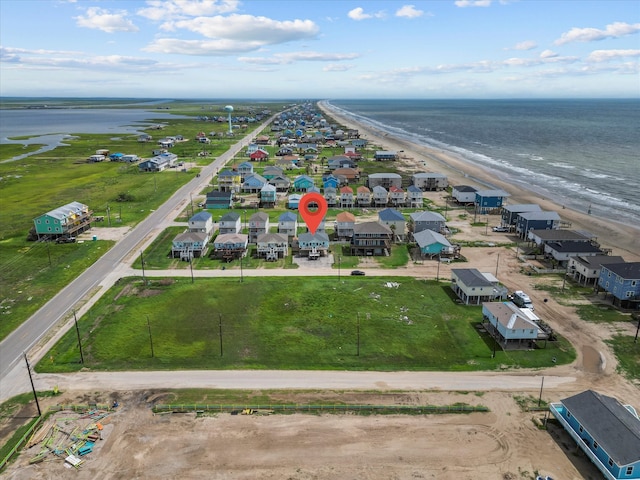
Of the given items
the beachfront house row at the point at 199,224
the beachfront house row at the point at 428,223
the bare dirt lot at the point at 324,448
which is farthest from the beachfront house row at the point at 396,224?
the bare dirt lot at the point at 324,448

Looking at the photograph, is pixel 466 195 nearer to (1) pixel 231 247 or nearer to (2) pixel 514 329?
(1) pixel 231 247

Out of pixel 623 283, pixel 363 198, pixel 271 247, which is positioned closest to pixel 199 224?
pixel 271 247

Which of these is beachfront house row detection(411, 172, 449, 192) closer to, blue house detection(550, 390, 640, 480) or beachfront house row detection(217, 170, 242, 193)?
beachfront house row detection(217, 170, 242, 193)

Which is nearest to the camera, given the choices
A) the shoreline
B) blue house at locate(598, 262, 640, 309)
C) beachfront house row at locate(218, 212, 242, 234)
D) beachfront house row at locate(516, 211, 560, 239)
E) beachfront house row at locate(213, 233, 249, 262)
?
blue house at locate(598, 262, 640, 309)

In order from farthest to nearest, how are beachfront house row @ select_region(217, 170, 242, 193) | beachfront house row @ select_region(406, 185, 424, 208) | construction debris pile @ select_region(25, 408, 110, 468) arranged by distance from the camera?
beachfront house row @ select_region(217, 170, 242, 193) < beachfront house row @ select_region(406, 185, 424, 208) < construction debris pile @ select_region(25, 408, 110, 468)

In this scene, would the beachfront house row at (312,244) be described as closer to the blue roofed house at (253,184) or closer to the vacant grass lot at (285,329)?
the vacant grass lot at (285,329)

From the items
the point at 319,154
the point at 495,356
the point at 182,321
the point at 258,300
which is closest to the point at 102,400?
the point at 182,321

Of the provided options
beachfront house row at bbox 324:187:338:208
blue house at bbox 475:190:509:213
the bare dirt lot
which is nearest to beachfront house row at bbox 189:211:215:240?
beachfront house row at bbox 324:187:338:208
